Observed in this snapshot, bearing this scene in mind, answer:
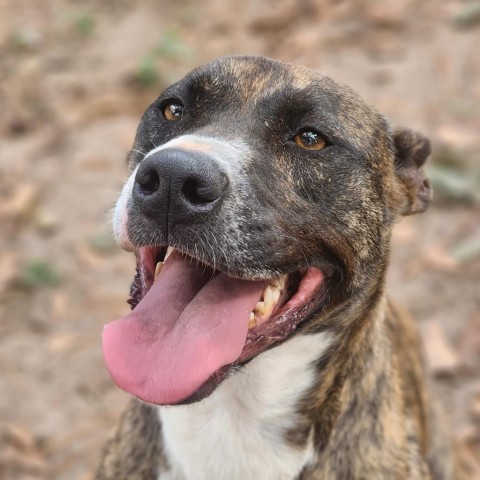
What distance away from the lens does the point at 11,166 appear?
22.2 ft

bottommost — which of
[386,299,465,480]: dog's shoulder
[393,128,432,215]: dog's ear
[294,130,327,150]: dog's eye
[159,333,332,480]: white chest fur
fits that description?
[386,299,465,480]: dog's shoulder

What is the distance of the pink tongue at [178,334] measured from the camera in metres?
2.65

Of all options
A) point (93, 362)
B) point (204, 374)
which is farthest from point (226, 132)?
point (93, 362)

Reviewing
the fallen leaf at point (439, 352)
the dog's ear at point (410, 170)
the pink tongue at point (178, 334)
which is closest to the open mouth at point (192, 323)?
the pink tongue at point (178, 334)

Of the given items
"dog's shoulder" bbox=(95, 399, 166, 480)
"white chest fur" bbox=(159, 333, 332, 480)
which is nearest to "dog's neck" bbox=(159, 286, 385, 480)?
"white chest fur" bbox=(159, 333, 332, 480)

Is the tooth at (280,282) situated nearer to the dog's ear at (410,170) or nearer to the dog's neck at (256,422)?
the dog's neck at (256,422)

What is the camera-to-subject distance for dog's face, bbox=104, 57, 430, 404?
2633mm

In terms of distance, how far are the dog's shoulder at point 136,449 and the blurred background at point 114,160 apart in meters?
1.38

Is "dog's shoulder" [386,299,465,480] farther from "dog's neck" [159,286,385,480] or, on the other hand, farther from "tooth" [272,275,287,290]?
"tooth" [272,275,287,290]

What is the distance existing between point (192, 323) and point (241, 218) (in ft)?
1.29

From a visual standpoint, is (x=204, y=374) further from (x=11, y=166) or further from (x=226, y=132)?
(x=11, y=166)

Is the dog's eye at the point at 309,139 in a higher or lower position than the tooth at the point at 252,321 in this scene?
higher

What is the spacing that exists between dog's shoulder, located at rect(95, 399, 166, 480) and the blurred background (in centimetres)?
138

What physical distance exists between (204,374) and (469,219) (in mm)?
3884
